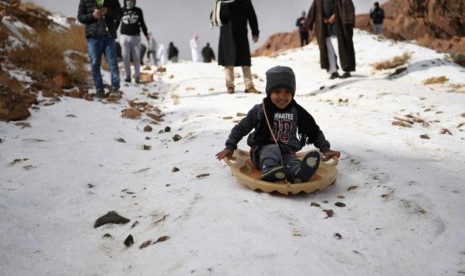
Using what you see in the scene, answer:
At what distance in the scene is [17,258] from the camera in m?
2.08

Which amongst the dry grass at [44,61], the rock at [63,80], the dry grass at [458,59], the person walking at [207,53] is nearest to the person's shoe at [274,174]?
the rock at [63,80]

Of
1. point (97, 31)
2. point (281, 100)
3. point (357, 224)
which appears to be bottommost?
point (357, 224)

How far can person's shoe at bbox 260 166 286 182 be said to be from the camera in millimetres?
2680

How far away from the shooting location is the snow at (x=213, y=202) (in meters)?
1.92

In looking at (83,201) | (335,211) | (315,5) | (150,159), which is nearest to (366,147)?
(335,211)

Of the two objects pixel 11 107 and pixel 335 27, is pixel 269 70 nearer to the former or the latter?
pixel 11 107

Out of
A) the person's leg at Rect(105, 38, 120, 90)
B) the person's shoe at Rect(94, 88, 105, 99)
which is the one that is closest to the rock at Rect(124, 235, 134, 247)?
the person's shoe at Rect(94, 88, 105, 99)

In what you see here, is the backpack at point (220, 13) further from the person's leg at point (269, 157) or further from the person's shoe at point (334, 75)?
the person's leg at point (269, 157)

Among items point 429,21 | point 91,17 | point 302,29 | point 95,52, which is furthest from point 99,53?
point 429,21

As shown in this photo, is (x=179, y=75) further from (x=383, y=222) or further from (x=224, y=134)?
(x=383, y=222)

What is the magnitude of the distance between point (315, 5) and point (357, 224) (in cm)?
698

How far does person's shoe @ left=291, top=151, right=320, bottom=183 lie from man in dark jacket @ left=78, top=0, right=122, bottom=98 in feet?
15.7

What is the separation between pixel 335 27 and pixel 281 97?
577 cm

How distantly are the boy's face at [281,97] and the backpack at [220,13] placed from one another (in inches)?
167
